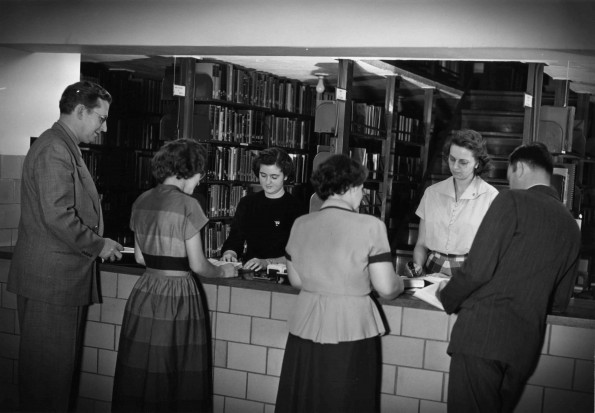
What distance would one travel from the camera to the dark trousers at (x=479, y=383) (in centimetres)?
311

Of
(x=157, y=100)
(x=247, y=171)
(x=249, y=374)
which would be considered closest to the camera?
(x=249, y=374)

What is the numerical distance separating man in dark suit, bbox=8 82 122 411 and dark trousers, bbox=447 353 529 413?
1.83 m

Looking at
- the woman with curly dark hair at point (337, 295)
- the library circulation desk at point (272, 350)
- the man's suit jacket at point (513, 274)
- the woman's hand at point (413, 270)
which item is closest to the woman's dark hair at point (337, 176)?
the woman with curly dark hair at point (337, 295)

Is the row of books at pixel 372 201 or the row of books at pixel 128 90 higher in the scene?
the row of books at pixel 128 90

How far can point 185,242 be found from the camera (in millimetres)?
3566

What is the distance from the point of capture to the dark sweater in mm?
4719

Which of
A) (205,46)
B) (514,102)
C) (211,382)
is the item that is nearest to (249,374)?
(211,382)

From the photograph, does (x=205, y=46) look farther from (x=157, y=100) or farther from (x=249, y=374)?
(x=157, y=100)

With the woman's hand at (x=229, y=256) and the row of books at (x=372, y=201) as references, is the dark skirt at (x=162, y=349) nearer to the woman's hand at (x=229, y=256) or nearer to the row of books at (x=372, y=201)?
the woman's hand at (x=229, y=256)

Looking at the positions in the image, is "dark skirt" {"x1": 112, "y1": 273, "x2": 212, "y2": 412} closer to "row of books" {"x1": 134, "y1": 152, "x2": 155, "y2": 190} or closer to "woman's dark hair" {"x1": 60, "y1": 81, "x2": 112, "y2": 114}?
"woman's dark hair" {"x1": 60, "y1": 81, "x2": 112, "y2": 114}

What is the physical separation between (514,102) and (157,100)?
14.3ft

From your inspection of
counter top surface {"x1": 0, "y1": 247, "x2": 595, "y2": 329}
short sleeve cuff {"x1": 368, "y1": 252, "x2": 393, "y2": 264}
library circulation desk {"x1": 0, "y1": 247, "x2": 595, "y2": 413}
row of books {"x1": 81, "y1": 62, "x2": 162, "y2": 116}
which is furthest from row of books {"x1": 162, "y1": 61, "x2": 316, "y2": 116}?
short sleeve cuff {"x1": 368, "y1": 252, "x2": 393, "y2": 264}

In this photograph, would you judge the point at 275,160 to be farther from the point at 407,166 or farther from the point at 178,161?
the point at 407,166

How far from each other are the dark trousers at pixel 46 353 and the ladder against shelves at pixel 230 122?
284cm
